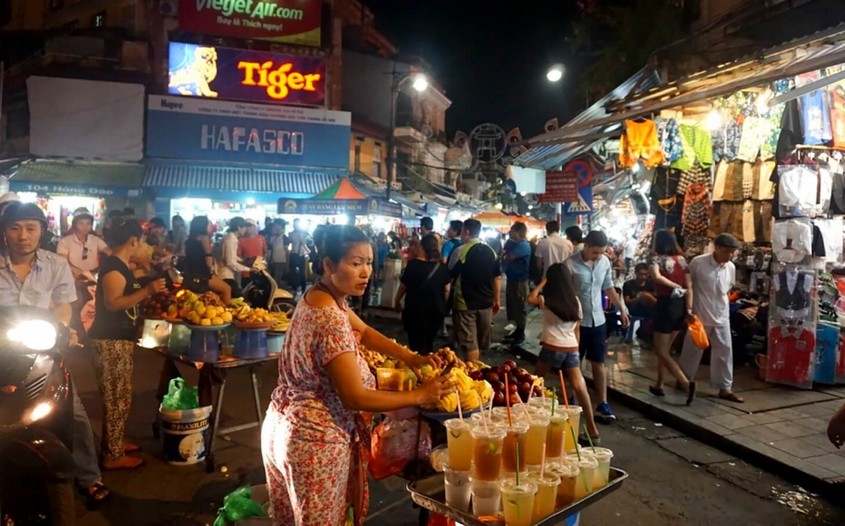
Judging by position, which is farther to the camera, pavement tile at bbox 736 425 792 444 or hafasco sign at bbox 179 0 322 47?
hafasco sign at bbox 179 0 322 47

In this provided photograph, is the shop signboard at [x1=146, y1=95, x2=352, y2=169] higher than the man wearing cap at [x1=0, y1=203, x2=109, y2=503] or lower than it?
higher

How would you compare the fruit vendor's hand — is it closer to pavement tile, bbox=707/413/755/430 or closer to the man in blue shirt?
pavement tile, bbox=707/413/755/430

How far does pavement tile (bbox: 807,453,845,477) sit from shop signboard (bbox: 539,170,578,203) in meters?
9.81

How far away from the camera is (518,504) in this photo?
226 cm

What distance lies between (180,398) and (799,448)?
571cm

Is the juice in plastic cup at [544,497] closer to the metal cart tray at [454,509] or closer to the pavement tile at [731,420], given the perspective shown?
the metal cart tray at [454,509]

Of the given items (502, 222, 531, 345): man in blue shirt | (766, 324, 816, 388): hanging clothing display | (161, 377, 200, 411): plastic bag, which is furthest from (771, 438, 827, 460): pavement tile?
(161, 377, 200, 411): plastic bag

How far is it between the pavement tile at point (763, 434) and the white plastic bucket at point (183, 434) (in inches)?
205

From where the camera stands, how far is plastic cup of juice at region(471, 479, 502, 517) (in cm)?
237

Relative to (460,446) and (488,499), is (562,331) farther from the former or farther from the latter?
(488,499)

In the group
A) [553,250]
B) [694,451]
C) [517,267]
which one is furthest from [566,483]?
[517,267]

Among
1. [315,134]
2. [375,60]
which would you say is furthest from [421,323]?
[375,60]

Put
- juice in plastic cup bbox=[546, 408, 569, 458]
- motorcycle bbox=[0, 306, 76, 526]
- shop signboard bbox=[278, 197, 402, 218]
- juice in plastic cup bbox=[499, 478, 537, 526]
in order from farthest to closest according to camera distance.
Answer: shop signboard bbox=[278, 197, 402, 218] → motorcycle bbox=[0, 306, 76, 526] → juice in plastic cup bbox=[546, 408, 569, 458] → juice in plastic cup bbox=[499, 478, 537, 526]

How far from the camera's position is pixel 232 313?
5012 mm
